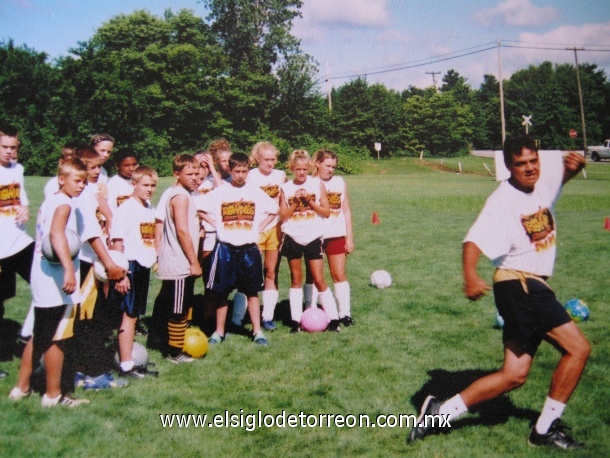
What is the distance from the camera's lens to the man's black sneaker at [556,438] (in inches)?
164

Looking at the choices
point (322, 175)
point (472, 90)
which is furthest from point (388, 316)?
point (472, 90)

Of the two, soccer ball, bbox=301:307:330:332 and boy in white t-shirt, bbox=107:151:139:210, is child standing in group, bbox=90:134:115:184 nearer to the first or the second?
boy in white t-shirt, bbox=107:151:139:210

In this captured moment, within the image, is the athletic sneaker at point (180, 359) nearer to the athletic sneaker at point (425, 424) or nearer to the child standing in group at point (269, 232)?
the child standing in group at point (269, 232)

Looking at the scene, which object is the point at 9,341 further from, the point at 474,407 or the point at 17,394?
the point at 474,407

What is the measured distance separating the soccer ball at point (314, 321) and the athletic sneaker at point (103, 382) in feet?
7.85

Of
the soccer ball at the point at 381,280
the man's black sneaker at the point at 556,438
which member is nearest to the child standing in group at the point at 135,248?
the man's black sneaker at the point at 556,438

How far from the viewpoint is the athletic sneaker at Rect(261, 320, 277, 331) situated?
7.28 meters

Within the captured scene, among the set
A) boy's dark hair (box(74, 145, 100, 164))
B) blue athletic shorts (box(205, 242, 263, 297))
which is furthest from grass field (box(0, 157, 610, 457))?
boy's dark hair (box(74, 145, 100, 164))

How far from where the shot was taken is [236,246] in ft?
21.8

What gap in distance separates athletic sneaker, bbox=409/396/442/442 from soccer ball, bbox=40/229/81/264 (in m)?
3.00

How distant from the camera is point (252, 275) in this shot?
6.60 m

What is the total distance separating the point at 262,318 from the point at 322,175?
Answer: 199 centimetres

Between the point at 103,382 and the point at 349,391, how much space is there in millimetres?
2261

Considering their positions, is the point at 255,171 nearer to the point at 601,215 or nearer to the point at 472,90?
the point at 601,215
